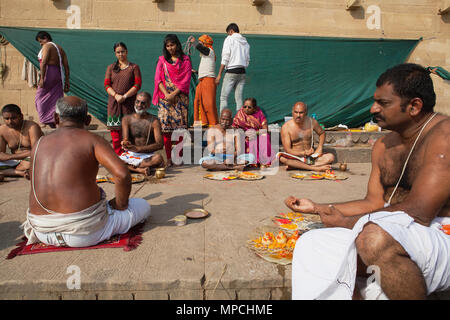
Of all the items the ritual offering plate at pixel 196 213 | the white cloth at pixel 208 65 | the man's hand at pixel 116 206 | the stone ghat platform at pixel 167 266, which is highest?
→ the white cloth at pixel 208 65

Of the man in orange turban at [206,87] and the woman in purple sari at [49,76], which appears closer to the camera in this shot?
the woman in purple sari at [49,76]

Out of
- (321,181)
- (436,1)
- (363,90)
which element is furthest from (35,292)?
(436,1)

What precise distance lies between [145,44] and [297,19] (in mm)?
4381

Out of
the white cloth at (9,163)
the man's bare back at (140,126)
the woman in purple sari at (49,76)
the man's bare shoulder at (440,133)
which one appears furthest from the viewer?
the woman in purple sari at (49,76)

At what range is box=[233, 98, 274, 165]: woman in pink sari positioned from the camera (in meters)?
5.75

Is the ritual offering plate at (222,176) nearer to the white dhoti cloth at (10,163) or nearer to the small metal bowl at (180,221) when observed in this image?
the small metal bowl at (180,221)

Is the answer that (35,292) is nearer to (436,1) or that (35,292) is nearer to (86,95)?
(86,95)

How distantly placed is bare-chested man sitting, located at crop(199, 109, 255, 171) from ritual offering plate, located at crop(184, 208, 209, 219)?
2.24 metres

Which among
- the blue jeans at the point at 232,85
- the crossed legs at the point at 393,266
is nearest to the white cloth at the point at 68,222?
the crossed legs at the point at 393,266

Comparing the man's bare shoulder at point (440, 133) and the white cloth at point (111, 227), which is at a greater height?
the man's bare shoulder at point (440, 133)

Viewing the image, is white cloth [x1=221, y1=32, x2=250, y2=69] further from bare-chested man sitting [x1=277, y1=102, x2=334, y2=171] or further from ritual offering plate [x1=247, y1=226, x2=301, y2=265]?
ritual offering plate [x1=247, y1=226, x2=301, y2=265]

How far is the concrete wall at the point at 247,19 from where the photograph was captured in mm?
7594

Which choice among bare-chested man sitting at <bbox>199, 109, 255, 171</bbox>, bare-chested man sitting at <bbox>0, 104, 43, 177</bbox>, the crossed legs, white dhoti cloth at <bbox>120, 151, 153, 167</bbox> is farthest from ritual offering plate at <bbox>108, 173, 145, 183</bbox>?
the crossed legs

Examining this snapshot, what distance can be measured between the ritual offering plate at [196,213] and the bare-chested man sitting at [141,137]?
2086 mm
